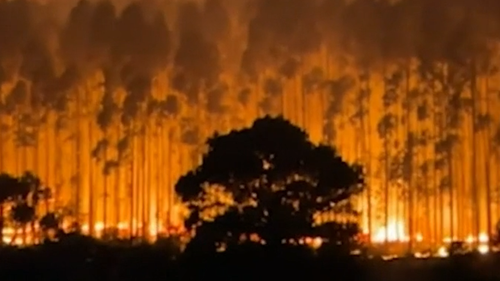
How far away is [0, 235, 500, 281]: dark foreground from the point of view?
31641mm

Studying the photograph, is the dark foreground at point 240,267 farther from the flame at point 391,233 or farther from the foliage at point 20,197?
the foliage at point 20,197

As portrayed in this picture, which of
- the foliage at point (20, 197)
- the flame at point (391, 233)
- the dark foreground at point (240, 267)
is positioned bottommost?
the dark foreground at point (240, 267)

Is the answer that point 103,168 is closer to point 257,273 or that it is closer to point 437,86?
point 437,86

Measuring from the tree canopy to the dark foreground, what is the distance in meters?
1.03

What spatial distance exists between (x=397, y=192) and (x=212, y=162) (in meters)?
12.5

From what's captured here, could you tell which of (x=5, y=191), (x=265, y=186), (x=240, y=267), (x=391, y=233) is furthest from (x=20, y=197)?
(x=240, y=267)

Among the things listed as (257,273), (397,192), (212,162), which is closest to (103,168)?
(397,192)

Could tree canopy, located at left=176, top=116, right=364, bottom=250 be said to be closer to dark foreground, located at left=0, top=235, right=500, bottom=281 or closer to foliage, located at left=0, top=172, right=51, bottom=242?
dark foreground, located at left=0, top=235, right=500, bottom=281

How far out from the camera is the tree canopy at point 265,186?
1352 inches

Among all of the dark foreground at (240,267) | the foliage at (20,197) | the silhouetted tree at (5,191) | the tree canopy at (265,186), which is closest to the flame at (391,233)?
the tree canopy at (265,186)

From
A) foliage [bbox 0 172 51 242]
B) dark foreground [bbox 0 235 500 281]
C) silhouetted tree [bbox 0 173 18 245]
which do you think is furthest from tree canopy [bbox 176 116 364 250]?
silhouetted tree [bbox 0 173 18 245]

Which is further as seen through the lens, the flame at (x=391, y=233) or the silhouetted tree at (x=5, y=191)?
the silhouetted tree at (x=5, y=191)

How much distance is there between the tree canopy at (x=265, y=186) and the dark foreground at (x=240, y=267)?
1033 millimetres

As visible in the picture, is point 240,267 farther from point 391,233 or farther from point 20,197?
point 20,197
